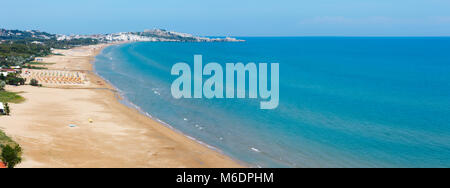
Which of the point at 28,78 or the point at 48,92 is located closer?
the point at 48,92

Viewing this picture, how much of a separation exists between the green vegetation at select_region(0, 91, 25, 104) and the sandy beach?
1.29 metres

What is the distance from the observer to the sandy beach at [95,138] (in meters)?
27.1

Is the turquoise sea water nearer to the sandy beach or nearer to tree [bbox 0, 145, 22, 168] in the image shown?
the sandy beach

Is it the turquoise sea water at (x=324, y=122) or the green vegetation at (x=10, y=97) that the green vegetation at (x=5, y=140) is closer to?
the turquoise sea water at (x=324, y=122)

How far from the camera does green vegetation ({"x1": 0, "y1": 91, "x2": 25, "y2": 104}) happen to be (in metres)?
45.9

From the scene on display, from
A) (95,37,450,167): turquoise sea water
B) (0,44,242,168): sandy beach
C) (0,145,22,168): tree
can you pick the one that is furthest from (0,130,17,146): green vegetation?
(95,37,450,167): turquoise sea water

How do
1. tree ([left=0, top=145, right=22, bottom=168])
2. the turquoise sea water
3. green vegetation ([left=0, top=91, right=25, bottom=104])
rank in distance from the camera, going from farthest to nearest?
green vegetation ([left=0, top=91, right=25, bottom=104]) → the turquoise sea water → tree ([left=0, top=145, right=22, bottom=168])

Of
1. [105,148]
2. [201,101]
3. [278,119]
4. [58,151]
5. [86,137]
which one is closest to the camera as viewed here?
[58,151]

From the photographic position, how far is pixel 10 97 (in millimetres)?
47625

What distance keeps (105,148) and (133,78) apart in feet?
162

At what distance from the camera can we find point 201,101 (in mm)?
53250

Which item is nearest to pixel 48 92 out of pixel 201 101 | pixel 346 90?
pixel 201 101

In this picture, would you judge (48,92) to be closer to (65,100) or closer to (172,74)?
(65,100)

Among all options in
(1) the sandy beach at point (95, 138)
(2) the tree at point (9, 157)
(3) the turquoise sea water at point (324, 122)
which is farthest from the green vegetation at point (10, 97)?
(2) the tree at point (9, 157)
